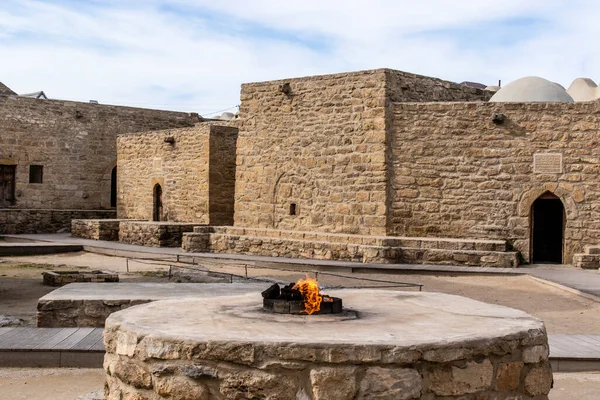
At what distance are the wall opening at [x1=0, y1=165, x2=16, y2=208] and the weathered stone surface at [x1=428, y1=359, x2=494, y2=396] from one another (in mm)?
20912

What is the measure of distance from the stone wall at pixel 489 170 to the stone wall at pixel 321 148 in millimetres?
466

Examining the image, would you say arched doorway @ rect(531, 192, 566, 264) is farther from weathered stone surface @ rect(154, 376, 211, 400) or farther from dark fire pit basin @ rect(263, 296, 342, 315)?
weathered stone surface @ rect(154, 376, 211, 400)

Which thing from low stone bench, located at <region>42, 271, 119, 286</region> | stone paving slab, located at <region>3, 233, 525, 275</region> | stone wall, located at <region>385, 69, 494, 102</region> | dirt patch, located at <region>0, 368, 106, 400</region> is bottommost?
dirt patch, located at <region>0, 368, 106, 400</region>

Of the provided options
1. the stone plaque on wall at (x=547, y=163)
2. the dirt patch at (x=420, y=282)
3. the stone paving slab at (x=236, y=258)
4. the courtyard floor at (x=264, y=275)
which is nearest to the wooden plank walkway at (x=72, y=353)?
the courtyard floor at (x=264, y=275)

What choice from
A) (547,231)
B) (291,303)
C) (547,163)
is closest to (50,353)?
(291,303)

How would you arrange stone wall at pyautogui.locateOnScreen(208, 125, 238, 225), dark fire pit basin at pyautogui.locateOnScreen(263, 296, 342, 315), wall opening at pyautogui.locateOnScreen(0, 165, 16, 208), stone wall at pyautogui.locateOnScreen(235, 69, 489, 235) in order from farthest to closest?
wall opening at pyautogui.locateOnScreen(0, 165, 16, 208), stone wall at pyautogui.locateOnScreen(208, 125, 238, 225), stone wall at pyautogui.locateOnScreen(235, 69, 489, 235), dark fire pit basin at pyautogui.locateOnScreen(263, 296, 342, 315)

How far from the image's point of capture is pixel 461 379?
11.9ft

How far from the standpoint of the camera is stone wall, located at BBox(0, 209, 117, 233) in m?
21.0

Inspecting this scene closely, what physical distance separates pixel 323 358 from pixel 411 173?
10720 mm

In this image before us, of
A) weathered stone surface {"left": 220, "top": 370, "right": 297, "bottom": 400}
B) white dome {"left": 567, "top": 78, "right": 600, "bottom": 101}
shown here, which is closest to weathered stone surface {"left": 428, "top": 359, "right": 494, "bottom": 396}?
weathered stone surface {"left": 220, "top": 370, "right": 297, "bottom": 400}

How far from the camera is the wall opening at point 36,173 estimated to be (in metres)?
22.4

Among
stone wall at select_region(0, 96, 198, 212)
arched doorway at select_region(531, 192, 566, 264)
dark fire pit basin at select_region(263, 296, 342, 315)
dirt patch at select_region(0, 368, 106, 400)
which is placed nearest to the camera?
dark fire pit basin at select_region(263, 296, 342, 315)

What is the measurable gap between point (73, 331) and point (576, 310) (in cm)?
580

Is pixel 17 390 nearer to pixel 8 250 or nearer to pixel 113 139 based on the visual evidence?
pixel 8 250
